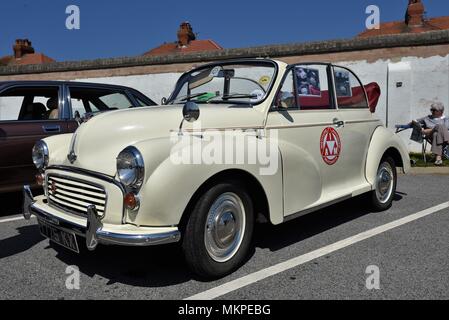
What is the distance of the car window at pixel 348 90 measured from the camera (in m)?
4.30

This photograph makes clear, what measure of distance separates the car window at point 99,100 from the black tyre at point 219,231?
10.2 ft

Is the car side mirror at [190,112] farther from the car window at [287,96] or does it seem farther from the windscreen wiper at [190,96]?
the windscreen wiper at [190,96]

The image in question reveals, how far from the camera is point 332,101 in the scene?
4160 millimetres

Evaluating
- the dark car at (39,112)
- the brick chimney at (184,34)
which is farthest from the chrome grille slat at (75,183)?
the brick chimney at (184,34)

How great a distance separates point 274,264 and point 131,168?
4.78ft

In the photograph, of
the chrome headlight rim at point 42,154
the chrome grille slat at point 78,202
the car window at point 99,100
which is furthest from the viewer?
the car window at point 99,100

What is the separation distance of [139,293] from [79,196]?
81 cm

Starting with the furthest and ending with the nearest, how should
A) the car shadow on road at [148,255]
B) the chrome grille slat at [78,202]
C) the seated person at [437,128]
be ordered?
the seated person at [437,128] < the car shadow on road at [148,255] < the chrome grille slat at [78,202]

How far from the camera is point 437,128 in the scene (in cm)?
798

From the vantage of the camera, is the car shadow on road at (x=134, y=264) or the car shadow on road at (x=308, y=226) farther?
the car shadow on road at (x=308, y=226)

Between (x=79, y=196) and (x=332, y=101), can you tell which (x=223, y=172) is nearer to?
(x=79, y=196)

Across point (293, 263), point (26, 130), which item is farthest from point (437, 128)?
point (26, 130)
